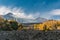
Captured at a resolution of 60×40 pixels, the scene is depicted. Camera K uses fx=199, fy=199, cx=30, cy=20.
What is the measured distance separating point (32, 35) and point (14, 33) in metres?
1.28

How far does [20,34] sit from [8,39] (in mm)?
834

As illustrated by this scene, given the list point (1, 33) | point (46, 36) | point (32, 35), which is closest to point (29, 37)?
point (32, 35)

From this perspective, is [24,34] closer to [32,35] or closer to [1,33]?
[32,35]

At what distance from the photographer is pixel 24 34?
502 inches

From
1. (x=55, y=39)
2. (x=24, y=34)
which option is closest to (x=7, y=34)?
(x=24, y=34)

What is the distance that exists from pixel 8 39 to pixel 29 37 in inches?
54.5

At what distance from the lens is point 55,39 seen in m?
12.0

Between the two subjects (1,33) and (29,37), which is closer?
(29,37)

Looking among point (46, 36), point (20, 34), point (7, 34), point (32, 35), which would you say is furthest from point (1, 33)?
point (46, 36)

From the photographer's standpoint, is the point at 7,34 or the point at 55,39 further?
the point at 7,34

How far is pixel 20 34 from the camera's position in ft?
42.2

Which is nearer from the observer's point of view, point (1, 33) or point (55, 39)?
point (55, 39)

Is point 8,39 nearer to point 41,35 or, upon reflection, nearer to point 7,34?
point 7,34

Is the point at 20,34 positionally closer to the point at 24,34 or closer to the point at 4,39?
the point at 24,34
